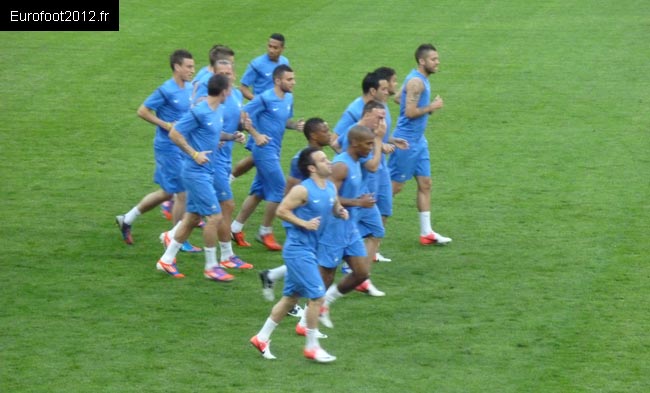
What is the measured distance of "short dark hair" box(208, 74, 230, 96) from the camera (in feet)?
A: 41.4

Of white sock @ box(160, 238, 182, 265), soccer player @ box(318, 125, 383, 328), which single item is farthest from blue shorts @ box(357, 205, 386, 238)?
white sock @ box(160, 238, 182, 265)

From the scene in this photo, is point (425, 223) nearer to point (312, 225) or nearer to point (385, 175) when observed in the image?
point (385, 175)

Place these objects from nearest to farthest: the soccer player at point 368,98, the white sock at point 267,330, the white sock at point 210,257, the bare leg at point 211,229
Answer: the white sock at point 267,330, the soccer player at point 368,98, the bare leg at point 211,229, the white sock at point 210,257

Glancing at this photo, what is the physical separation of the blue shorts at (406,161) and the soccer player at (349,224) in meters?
2.27

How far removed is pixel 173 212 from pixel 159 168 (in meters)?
0.54

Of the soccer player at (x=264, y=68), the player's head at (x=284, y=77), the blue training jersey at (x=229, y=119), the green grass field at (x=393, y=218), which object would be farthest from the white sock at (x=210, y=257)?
the soccer player at (x=264, y=68)

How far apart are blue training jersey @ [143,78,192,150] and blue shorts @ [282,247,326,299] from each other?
371cm

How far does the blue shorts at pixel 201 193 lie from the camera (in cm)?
1274

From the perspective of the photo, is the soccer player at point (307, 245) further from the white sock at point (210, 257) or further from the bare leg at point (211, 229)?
the white sock at point (210, 257)

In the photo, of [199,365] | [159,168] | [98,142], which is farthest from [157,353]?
[98,142]

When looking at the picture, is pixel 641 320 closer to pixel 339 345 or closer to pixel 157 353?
pixel 339 345

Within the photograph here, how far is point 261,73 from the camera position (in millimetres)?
16000

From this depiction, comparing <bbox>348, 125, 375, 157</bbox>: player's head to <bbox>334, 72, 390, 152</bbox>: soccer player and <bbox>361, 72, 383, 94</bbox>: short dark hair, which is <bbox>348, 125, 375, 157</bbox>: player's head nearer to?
<bbox>334, 72, 390, 152</bbox>: soccer player

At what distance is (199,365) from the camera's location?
1061cm
